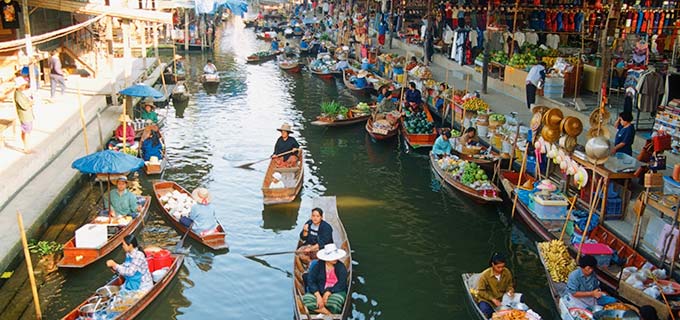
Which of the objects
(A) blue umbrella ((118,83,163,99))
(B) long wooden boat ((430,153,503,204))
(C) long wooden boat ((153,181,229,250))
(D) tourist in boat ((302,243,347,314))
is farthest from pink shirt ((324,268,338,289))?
(A) blue umbrella ((118,83,163,99))

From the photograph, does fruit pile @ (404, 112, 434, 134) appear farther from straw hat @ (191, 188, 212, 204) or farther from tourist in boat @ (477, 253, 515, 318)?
tourist in boat @ (477, 253, 515, 318)

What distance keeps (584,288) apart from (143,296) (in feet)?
22.5

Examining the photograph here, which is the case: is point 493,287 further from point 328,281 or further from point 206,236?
point 206,236

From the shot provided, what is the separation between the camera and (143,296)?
9320 mm

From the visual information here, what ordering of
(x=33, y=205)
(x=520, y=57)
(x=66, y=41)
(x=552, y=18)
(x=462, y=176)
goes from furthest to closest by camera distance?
(x=66, y=41)
(x=552, y=18)
(x=520, y=57)
(x=462, y=176)
(x=33, y=205)

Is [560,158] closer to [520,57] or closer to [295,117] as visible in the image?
[520,57]

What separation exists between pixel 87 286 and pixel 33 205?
3119mm

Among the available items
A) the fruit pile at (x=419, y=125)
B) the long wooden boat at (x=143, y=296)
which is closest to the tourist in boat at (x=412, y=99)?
the fruit pile at (x=419, y=125)

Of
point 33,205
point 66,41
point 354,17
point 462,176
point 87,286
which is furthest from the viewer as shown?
point 354,17

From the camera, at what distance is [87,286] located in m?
10.5

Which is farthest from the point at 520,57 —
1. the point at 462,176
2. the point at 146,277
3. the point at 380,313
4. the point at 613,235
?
the point at 146,277

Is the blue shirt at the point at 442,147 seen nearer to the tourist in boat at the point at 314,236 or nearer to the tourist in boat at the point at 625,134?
the tourist in boat at the point at 625,134

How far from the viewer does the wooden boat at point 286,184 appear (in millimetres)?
14086

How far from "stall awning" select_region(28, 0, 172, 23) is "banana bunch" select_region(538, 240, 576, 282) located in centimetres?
1781
